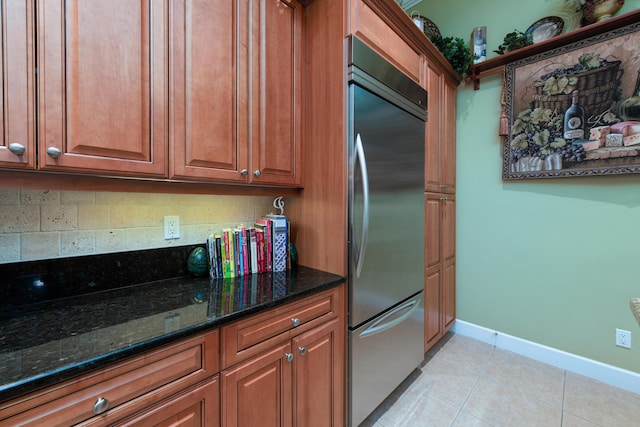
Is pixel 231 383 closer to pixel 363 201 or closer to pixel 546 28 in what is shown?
pixel 363 201

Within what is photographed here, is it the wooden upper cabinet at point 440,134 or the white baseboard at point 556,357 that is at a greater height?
the wooden upper cabinet at point 440,134

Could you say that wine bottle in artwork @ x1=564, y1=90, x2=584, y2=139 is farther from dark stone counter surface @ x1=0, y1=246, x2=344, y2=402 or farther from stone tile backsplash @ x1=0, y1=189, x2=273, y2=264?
stone tile backsplash @ x1=0, y1=189, x2=273, y2=264

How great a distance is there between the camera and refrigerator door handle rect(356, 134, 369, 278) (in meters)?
1.30

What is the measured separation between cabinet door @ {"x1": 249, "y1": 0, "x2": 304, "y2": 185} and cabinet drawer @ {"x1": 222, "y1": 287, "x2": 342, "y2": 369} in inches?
25.8

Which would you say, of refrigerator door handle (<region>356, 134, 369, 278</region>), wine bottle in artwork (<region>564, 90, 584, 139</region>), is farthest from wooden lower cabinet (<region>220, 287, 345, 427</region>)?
wine bottle in artwork (<region>564, 90, 584, 139</region>)

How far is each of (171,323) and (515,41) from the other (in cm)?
301

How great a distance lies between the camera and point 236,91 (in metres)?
1.23

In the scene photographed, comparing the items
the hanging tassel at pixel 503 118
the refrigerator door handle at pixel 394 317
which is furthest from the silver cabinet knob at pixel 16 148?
the hanging tassel at pixel 503 118

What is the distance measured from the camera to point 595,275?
190cm

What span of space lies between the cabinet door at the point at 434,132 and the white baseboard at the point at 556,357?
4.62 feet

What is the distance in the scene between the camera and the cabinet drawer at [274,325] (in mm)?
912

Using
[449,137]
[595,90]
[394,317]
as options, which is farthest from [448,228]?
[595,90]

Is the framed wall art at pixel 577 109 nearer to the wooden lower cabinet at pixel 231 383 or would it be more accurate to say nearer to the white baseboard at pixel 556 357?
the white baseboard at pixel 556 357

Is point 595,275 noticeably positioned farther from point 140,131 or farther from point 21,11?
point 21,11
